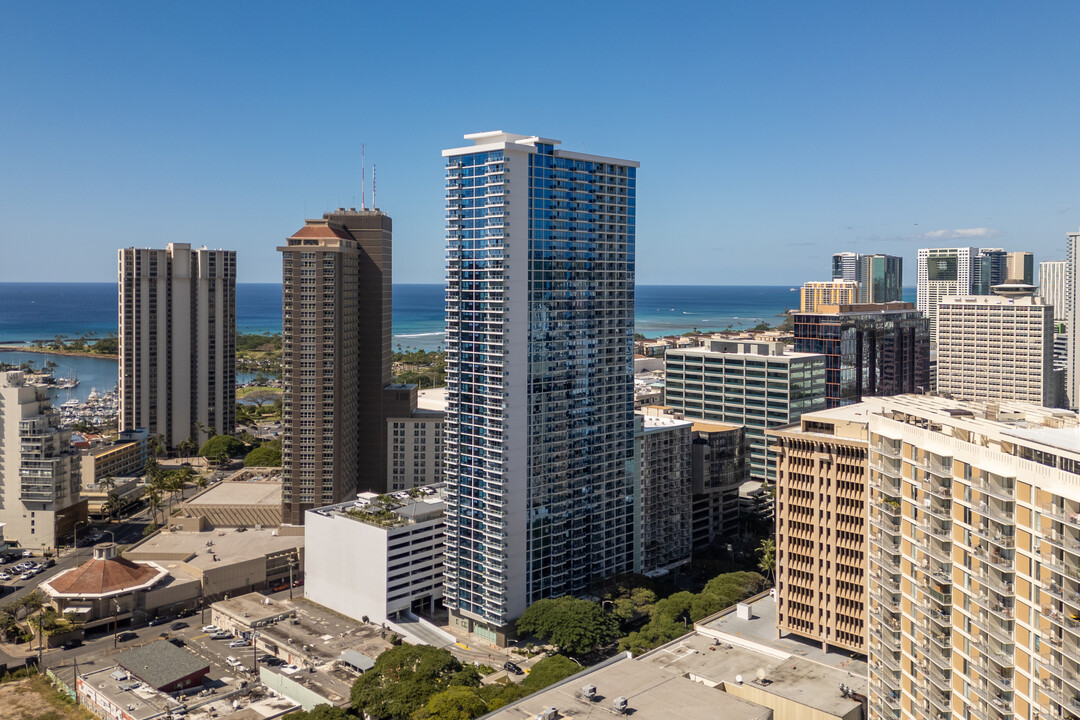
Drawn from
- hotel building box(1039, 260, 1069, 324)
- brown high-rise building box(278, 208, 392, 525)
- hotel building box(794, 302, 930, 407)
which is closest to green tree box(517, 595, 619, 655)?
brown high-rise building box(278, 208, 392, 525)

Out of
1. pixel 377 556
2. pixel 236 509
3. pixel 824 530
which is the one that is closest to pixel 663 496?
pixel 824 530

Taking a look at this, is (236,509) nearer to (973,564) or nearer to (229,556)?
(229,556)

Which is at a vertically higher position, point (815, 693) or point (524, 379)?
point (524, 379)

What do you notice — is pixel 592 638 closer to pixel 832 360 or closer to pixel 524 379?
pixel 524 379

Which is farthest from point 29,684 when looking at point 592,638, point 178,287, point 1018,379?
point 1018,379

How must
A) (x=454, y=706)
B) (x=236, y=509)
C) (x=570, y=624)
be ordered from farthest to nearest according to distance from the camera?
1. (x=236, y=509)
2. (x=570, y=624)
3. (x=454, y=706)

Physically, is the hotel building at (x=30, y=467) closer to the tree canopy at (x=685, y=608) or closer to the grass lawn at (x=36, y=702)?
the grass lawn at (x=36, y=702)

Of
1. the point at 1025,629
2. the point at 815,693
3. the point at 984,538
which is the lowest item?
the point at 815,693

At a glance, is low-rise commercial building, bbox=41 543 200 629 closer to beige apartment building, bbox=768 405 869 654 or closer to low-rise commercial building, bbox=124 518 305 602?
low-rise commercial building, bbox=124 518 305 602
